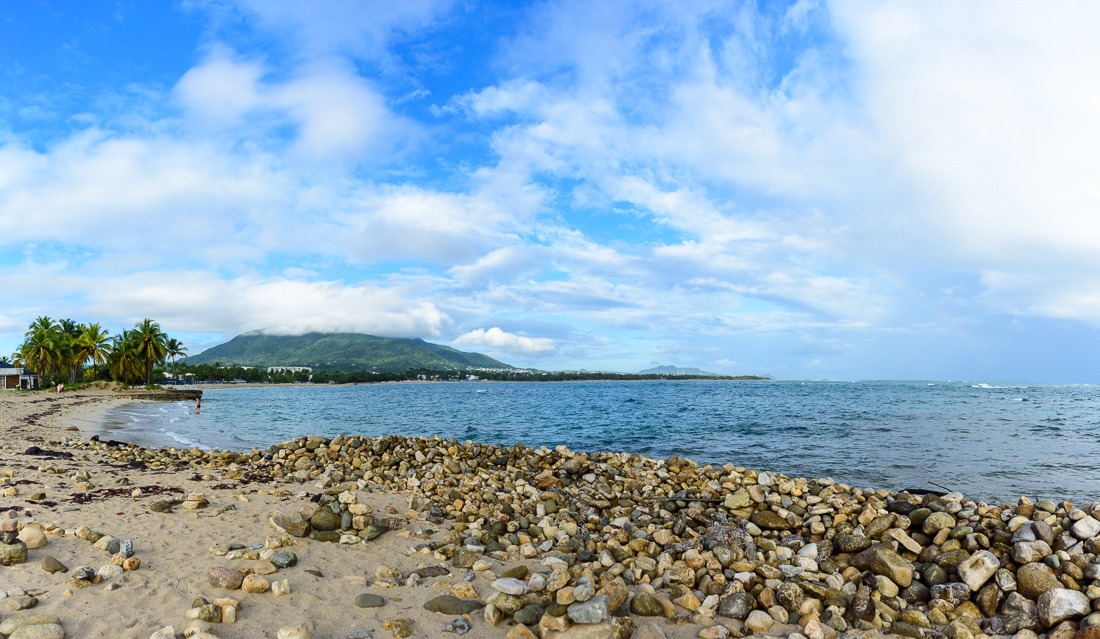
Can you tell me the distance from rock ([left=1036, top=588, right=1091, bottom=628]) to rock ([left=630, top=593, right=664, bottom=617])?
366 centimetres

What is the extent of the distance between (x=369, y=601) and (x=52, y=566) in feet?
10.5

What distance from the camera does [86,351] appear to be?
8038 cm

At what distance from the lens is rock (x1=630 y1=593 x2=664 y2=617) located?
5.85 m

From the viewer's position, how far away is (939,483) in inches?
565

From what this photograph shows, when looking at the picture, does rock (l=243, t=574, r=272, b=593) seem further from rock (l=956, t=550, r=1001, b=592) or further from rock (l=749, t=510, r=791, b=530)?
rock (l=956, t=550, r=1001, b=592)

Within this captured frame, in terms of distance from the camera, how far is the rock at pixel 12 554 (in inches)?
234

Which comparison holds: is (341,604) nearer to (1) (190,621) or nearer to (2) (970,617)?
(1) (190,621)

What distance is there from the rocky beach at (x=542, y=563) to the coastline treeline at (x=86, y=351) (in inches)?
3425

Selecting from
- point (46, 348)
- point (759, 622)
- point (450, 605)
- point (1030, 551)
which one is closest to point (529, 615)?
point (450, 605)

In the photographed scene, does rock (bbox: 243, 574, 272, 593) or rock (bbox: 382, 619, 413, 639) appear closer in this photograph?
rock (bbox: 382, 619, 413, 639)

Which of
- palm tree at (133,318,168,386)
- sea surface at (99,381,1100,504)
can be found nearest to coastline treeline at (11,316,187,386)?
palm tree at (133,318,168,386)

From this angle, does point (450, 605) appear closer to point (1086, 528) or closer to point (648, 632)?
point (648, 632)

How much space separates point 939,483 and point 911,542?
29.7 feet

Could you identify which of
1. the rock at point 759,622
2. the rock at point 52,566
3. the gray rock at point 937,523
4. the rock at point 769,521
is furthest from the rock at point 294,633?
the gray rock at point 937,523
